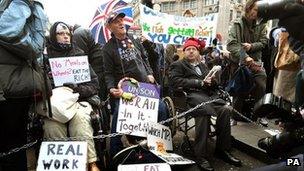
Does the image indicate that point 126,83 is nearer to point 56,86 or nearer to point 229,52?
point 56,86

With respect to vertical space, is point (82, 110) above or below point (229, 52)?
below

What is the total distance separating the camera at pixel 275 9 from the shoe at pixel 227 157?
9.95 ft

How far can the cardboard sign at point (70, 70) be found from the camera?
470 cm

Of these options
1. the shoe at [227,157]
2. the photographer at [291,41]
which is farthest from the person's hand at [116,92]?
the photographer at [291,41]

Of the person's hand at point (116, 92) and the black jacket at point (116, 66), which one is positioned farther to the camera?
the black jacket at point (116, 66)

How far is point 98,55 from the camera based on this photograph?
5.93 m

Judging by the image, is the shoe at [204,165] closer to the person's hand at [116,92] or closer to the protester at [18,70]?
the person's hand at [116,92]

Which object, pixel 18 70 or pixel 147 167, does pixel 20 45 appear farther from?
pixel 147 167

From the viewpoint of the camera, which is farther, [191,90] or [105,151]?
[191,90]

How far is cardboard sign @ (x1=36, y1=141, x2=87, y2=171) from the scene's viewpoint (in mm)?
3957

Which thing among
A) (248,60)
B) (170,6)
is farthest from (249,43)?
(170,6)

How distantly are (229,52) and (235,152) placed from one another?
64.4 inches

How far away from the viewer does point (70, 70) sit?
15.6 feet

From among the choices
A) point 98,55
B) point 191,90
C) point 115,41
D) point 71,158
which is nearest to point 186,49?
point 191,90
